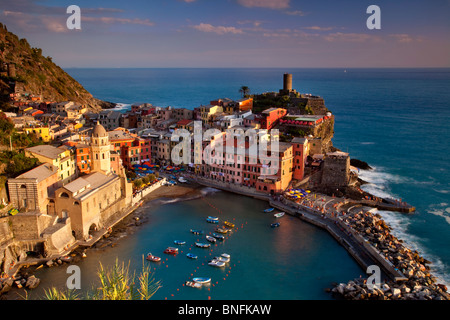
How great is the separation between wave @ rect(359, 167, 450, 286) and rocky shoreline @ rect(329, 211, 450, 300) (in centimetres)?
80

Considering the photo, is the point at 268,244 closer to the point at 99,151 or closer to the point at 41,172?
the point at 99,151

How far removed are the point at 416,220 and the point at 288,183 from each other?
13.0m

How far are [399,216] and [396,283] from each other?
12723 millimetres

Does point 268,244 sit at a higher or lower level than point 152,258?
lower

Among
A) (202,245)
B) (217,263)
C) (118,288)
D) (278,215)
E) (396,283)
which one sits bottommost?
(396,283)

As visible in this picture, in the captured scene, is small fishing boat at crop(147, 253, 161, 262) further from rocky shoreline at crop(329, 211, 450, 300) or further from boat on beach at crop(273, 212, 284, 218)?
boat on beach at crop(273, 212, 284, 218)

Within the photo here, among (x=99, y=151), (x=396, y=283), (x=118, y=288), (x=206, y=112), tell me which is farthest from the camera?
(x=206, y=112)

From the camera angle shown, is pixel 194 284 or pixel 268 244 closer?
pixel 194 284

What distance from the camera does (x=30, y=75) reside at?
73.8m

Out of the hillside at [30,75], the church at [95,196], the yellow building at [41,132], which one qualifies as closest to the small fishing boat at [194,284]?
the church at [95,196]

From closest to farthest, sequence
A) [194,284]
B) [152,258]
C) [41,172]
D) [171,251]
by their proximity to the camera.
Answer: [194,284] < [152,258] < [171,251] < [41,172]

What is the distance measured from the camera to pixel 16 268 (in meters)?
25.6

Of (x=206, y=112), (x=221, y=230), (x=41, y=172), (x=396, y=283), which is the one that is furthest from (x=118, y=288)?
(x=206, y=112)

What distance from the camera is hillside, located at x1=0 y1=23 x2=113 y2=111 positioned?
227 feet
